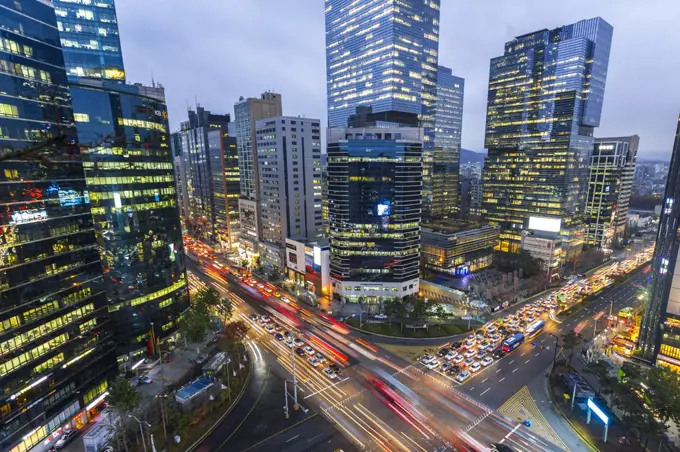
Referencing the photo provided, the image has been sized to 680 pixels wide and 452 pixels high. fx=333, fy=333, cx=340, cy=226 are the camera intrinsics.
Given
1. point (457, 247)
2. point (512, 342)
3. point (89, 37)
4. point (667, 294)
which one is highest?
point (89, 37)

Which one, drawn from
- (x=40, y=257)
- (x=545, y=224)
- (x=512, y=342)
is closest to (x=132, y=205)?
(x=40, y=257)

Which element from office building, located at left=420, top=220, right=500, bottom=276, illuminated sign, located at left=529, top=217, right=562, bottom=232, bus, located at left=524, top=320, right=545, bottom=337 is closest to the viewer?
bus, located at left=524, top=320, right=545, bottom=337

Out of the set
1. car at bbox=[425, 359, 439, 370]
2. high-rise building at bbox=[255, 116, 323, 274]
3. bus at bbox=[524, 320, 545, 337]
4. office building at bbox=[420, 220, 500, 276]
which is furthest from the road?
high-rise building at bbox=[255, 116, 323, 274]

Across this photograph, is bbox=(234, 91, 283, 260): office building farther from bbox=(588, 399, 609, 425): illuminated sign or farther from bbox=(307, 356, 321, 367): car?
bbox=(588, 399, 609, 425): illuminated sign

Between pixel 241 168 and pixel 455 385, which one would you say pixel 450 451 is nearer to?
pixel 455 385

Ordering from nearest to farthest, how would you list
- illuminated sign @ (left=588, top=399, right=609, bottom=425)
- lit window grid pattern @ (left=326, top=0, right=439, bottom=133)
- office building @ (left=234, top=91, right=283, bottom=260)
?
illuminated sign @ (left=588, top=399, right=609, bottom=425) < office building @ (left=234, top=91, right=283, bottom=260) < lit window grid pattern @ (left=326, top=0, right=439, bottom=133)

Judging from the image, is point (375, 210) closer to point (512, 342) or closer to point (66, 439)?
point (512, 342)

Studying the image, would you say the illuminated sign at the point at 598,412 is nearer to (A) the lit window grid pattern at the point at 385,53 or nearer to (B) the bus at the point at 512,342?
(B) the bus at the point at 512,342
